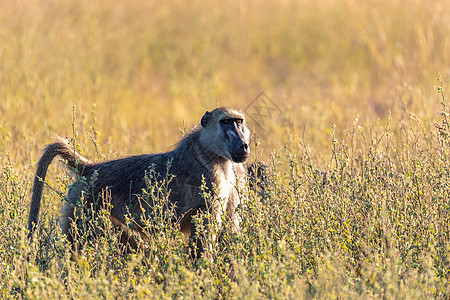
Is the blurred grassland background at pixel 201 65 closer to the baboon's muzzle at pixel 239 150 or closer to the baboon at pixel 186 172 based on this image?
the baboon at pixel 186 172

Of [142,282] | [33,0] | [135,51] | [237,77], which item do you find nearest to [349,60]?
[237,77]

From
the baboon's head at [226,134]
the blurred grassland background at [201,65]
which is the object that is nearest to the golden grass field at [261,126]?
the blurred grassland background at [201,65]

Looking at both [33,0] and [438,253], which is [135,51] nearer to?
[33,0]

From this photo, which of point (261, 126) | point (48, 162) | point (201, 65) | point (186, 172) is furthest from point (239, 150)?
point (201, 65)

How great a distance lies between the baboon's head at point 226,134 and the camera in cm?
500

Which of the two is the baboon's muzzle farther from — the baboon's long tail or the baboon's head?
the baboon's long tail

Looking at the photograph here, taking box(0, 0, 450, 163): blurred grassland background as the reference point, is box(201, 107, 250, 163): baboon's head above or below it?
below

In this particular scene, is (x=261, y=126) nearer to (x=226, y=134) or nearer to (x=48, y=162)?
(x=226, y=134)

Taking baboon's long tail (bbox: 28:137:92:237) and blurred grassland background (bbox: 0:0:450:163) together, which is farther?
blurred grassland background (bbox: 0:0:450:163)

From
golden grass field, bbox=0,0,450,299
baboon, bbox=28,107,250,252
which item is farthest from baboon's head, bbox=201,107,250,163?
golden grass field, bbox=0,0,450,299

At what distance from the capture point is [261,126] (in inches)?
313

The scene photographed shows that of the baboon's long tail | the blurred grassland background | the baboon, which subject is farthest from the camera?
the blurred grassland background

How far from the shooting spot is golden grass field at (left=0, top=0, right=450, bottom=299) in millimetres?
3939

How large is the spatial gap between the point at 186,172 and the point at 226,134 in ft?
1.60
